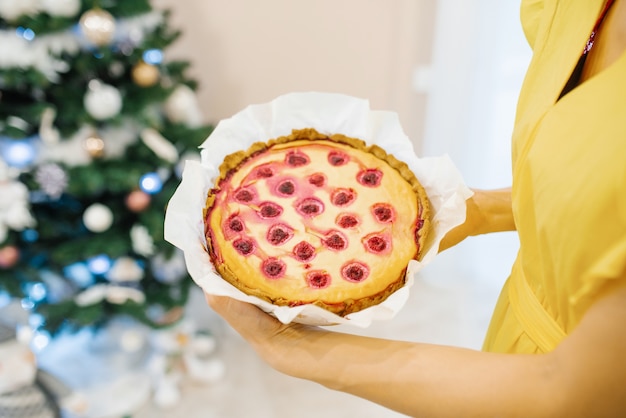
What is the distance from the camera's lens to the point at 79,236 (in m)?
1.57

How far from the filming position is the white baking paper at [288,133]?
669 mm

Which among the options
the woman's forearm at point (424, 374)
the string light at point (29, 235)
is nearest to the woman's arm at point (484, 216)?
the woman's forearm at point (424, 374)

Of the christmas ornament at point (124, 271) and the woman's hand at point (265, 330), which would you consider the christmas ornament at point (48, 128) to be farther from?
the woman's hand at point (265, 330)

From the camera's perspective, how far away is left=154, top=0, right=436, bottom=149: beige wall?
1980mm

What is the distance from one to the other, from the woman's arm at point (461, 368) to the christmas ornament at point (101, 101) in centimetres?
93

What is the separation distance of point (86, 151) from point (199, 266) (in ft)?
3.04

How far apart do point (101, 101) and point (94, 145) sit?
0.15 meters

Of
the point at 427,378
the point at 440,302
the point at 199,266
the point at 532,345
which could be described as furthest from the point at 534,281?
the point at 440,302

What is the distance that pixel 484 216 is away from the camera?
0.87 meters

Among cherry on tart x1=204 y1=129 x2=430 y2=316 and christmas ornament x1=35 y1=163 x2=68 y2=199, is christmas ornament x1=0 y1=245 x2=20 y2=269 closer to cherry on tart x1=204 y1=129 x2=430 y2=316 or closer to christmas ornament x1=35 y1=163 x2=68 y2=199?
christmas ornament x1=35 y1=163 x2=68 y2=199

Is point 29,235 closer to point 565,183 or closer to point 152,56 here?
point 152,56

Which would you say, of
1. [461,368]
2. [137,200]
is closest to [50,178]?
[137,200]

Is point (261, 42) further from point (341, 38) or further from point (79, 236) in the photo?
point (79, 236)

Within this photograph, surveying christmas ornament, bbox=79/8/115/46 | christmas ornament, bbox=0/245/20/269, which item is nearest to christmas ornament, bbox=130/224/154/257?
christmas ornament, bbox=0/245/20/269
